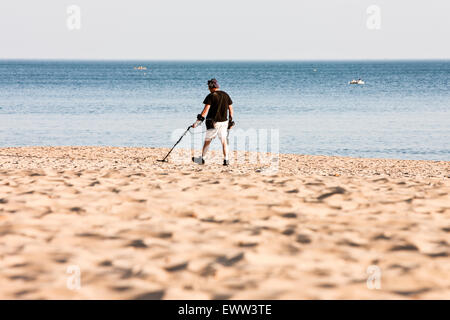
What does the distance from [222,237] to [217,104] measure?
5978 mm

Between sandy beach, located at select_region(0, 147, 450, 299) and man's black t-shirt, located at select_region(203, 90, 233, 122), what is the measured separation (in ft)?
8.83

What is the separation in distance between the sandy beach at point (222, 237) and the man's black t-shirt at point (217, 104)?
2.69m

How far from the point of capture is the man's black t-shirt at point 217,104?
1074 cm

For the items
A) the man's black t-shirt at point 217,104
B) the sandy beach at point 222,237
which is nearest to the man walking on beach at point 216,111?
the man's black t-shirt at point 217,104

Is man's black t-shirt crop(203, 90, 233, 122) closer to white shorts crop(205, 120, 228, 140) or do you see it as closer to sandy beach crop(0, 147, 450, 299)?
white shorts crop(205, 120, 228, 140)

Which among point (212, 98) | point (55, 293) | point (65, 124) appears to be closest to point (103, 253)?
point (55, 293)

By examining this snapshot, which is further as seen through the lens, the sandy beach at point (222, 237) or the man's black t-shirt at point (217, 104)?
the man's black t-shirt at point (217, 104)

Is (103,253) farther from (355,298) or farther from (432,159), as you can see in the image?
(432,159)

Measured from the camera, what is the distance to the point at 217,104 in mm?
10766

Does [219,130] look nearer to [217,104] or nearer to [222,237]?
[217,104]

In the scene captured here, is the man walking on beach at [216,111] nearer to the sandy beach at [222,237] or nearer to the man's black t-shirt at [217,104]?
the man's black t-shirt at [217,104]

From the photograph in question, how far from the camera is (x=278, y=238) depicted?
5035mm

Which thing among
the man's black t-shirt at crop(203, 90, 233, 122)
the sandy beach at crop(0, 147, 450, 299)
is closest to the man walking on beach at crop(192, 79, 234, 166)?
the man's black t-shirt at crop(203, 90, 233, 122)

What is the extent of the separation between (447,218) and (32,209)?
486cm
